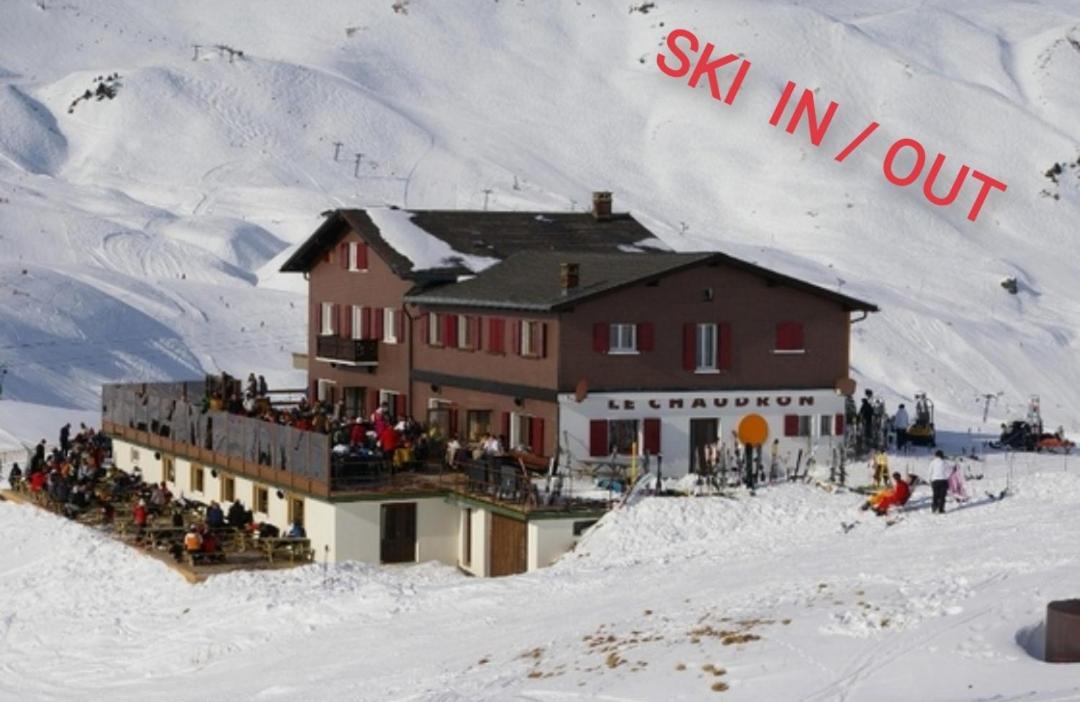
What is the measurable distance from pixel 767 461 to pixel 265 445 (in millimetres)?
9366

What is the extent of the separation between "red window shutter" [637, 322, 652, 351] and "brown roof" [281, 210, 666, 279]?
6457 millimetres

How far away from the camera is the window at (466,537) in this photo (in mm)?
41625

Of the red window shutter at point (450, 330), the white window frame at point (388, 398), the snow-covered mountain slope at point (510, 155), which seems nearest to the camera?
the red window shutter at point (450, 330)

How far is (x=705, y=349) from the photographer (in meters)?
45.5

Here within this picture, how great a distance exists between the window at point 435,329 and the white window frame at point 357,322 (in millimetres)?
3667

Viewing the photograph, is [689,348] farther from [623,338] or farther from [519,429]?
[519,429]

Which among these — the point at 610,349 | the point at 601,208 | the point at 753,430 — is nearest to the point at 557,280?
the point at 610,349

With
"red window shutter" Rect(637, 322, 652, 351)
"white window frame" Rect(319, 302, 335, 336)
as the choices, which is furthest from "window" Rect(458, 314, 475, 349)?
"white window frame" Rect(319, 302, 335, 336)

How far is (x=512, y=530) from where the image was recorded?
132 feet

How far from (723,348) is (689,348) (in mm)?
735

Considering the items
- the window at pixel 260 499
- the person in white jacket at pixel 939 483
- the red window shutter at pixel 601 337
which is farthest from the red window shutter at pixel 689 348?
the window at pixel 260 499

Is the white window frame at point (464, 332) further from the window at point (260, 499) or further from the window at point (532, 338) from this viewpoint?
the window at point (260, 499)

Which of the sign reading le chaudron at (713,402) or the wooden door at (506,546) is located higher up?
the sign reading le chaudron at (713,402)

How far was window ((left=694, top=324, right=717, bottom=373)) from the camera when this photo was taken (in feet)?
149
